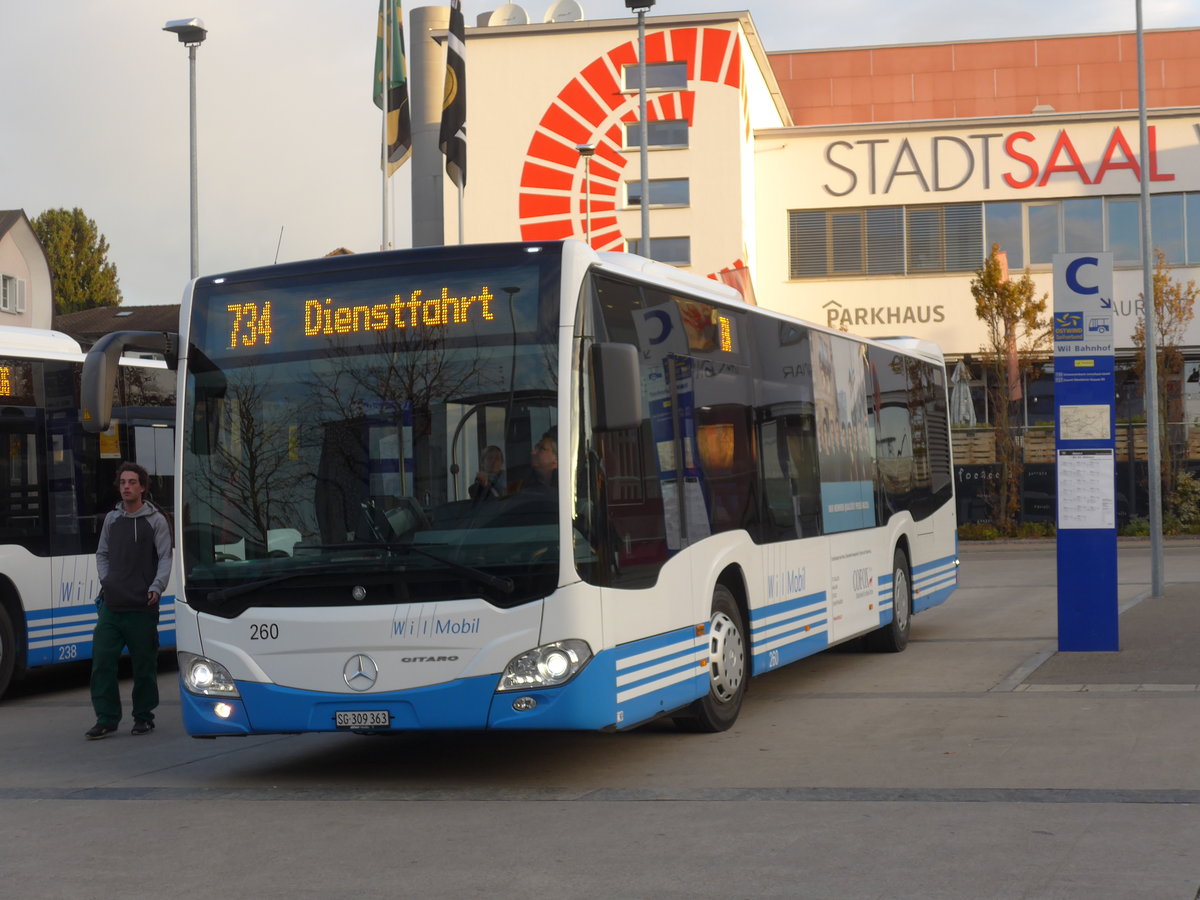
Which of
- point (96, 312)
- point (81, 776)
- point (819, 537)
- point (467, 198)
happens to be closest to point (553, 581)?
point (81, 776)

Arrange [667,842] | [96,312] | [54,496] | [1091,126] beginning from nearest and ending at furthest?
[667,842] < [54,496] < [1091,126] < [96,312]

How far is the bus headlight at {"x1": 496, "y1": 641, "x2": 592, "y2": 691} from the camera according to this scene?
27.8 feet

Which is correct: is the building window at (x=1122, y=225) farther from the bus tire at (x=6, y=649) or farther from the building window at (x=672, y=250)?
the bus tire at (x=6, y=649)

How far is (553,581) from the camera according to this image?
8.45 metres

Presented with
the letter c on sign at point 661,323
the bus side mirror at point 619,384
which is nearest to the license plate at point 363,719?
the bus side mirror at point 619,384

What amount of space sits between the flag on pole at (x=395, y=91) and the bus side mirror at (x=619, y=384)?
24732mm

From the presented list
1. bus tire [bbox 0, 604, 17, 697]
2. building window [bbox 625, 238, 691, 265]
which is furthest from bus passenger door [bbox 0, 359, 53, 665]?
building window [bbox 625, 238, 691, 265]

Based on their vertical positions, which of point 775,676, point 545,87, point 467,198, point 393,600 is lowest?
point 775,676

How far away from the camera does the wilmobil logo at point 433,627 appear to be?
8.49 metres

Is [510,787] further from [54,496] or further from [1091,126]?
[1091,126]

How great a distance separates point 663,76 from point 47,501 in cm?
3583

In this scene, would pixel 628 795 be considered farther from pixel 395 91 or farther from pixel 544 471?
pixel 395 91

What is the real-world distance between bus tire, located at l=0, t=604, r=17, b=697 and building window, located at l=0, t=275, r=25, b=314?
184ft

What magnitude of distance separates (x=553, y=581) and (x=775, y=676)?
583cm
